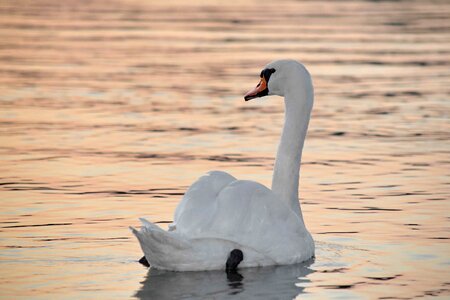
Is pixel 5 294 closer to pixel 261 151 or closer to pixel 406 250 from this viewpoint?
pixel 406 250

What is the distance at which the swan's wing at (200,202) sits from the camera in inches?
404

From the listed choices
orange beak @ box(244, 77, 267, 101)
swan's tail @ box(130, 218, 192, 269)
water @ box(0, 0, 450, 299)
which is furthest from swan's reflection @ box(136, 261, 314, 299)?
orange beak @ box(244, 77, 267, 101)

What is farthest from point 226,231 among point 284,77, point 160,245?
point 284,77

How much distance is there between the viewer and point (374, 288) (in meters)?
9.93

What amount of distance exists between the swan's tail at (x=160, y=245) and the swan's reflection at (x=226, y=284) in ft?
0.47

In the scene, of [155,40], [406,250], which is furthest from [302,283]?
[155,40]

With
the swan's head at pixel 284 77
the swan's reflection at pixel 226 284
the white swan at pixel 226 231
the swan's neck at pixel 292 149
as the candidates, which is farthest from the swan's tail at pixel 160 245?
the swan's head at pixel 284 77

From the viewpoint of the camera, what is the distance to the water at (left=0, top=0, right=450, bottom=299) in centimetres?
1036

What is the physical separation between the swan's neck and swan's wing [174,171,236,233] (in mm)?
876

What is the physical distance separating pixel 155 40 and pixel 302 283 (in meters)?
23.3

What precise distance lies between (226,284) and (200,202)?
2.50 feet

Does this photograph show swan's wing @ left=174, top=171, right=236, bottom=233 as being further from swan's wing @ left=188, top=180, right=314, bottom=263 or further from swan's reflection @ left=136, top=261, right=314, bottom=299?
swan's reflection @ left=136, top=261, right=314, bottom=299

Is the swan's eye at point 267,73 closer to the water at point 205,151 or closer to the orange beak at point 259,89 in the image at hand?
the orange beak at point 259,89

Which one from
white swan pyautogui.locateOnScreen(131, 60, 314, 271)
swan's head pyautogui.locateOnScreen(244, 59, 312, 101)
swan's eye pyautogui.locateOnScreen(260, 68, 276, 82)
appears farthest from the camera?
swan's eye pyautogui.locateOnScreen(260, 68, 276, 82)
